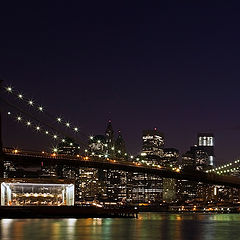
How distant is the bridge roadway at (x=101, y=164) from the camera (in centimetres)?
8450

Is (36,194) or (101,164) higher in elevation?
(101,164)

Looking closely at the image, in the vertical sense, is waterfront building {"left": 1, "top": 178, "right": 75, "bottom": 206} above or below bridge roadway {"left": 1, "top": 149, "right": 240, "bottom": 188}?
below

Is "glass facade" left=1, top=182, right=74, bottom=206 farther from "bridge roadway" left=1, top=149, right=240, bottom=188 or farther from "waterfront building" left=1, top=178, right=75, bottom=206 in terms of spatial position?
"bridge roadway" left=1, top=149, right=240, bottom=188

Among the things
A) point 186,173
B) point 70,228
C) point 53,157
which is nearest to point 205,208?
point 186,173

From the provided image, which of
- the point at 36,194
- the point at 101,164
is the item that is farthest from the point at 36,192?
the point at 101,164

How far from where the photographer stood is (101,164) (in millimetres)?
93250

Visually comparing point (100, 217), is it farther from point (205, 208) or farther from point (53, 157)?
point (205, 208)

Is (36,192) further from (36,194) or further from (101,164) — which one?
(101,164)

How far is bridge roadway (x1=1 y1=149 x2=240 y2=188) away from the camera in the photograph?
8450cm

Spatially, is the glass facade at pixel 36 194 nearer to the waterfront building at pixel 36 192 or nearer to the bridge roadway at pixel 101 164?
the waterfront building at pixel 36 192

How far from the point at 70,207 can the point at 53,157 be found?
842 centimetres

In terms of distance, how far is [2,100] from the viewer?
80.4 meters

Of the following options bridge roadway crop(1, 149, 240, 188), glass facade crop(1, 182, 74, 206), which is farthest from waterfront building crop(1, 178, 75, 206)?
bridge roadway crop(1, 149, 240, 188)

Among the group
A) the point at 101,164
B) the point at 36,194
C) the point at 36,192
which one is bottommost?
the point at 36,194
